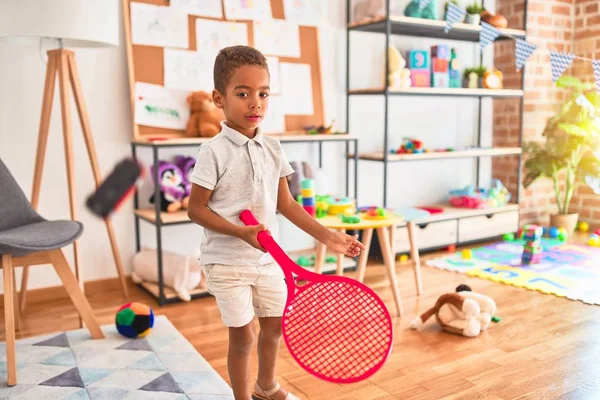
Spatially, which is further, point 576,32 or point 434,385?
point 576,32

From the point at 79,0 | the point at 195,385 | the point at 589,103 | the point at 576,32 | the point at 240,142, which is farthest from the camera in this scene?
the point at 576,32

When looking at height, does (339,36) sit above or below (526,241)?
above

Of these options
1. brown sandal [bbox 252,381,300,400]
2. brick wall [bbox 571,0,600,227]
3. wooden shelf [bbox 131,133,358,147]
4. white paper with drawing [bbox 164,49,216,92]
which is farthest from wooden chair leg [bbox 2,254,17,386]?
brick wall [bbox 571,0,600,227]

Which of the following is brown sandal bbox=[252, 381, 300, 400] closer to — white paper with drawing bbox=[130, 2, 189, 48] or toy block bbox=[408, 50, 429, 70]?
white paper with drawing bbox=[130, 2, 189, 48]

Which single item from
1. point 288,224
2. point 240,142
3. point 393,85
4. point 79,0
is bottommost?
point 288,224

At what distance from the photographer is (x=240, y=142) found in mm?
1478

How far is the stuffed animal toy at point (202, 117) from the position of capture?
9.41ft

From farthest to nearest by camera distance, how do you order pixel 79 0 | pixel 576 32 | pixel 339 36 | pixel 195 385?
pixel 576 32, pixel 339 36, pixel 79 0, pixel 195 385

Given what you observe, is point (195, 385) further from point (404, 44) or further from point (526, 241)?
point (404, 44)

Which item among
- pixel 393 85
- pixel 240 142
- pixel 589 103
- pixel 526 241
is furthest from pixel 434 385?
pixel 589 103

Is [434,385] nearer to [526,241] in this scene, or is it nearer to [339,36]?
[526,241]

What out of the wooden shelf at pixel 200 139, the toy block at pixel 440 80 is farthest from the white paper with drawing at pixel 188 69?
the toy block at pixel 440 80

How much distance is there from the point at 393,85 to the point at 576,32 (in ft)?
6.55

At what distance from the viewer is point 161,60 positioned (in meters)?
2.91
